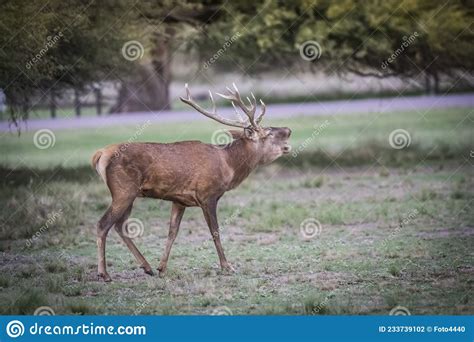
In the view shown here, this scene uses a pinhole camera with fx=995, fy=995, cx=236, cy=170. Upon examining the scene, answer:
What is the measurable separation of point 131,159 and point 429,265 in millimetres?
3833

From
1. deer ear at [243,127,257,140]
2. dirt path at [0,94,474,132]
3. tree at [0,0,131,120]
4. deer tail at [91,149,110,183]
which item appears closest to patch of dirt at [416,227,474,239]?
deer ear at [243,127,257,140]

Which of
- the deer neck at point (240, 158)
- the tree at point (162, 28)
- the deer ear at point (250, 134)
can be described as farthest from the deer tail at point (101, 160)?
the tree at point (162, 28)

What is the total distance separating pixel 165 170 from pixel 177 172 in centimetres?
15

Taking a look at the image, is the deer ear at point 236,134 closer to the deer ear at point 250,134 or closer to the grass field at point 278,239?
the deer ear at point 250,134

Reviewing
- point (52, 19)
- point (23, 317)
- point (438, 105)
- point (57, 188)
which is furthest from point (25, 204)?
point (438, 105)

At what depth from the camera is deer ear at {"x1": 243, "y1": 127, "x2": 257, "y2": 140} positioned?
40.1ft

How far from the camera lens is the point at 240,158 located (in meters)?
12.1

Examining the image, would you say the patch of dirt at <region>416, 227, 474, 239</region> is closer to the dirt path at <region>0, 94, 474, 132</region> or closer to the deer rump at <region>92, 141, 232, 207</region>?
the deer rump at <region>92, 141, 232, 207</region>

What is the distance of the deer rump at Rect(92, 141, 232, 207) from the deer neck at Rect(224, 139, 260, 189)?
0.44ft

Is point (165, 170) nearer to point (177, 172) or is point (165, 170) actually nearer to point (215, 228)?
point (177, 172)

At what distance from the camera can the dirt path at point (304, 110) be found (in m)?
26.4

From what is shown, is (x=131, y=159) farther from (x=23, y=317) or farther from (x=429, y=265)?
(x=429, y=265)

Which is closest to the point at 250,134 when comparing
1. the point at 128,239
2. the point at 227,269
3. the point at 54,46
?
the point at 227,269

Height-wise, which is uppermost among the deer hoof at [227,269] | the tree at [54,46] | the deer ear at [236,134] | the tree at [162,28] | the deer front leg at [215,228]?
the tree at [162,28]
